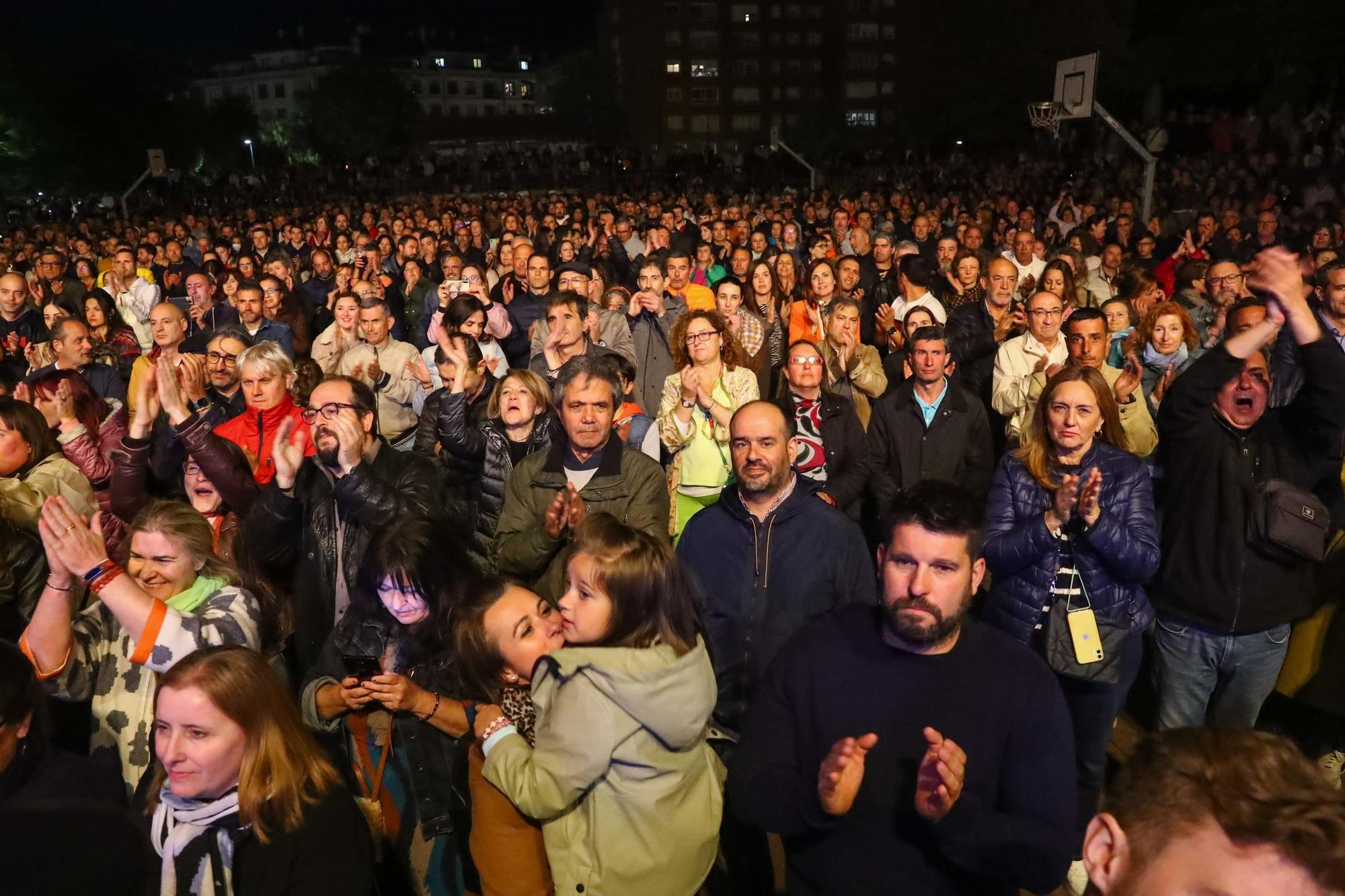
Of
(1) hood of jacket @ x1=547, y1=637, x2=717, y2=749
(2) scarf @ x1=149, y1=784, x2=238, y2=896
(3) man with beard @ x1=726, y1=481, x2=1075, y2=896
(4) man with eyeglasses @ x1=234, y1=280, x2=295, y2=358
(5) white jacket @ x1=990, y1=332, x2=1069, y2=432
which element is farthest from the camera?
(4) man with eyeglasses @ x1=234, y1=280, x2=295, y2=358

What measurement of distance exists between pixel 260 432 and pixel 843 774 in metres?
3.56

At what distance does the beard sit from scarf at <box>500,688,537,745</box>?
100cm

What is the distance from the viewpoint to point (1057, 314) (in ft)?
18.6

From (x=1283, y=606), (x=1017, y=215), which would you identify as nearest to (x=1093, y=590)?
(x=1283, y=606)

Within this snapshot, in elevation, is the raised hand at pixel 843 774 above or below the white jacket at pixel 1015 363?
above

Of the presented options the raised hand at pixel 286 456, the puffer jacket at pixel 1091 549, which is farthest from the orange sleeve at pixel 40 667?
the puffer jacket at pixel 1091 549

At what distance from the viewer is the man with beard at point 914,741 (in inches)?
85.8

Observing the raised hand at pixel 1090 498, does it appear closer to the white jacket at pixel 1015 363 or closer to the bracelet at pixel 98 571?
the white jacket at pixel 1015 363

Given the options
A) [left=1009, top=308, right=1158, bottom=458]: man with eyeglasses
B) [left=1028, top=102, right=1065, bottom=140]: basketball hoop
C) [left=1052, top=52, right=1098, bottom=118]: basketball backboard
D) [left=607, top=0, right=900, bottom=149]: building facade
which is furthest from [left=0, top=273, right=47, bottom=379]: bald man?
[left=607, top=0, right=900, bottom=149]: building facade

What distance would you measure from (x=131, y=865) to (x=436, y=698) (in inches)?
33.0

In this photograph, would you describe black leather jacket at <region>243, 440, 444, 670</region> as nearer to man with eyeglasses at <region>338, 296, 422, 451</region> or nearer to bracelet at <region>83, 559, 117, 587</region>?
bracelet at <region>83, 559, 117, 587</region>

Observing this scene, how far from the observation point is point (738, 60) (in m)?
84.3

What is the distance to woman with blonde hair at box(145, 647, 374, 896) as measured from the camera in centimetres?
230

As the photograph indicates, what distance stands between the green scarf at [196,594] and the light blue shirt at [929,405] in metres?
3.35
